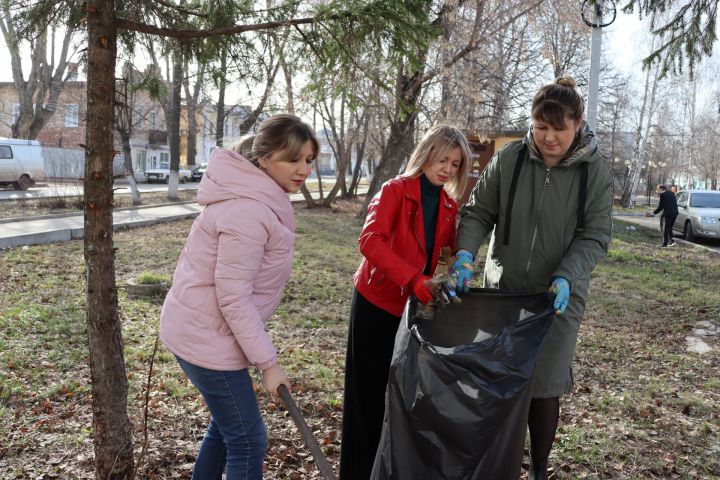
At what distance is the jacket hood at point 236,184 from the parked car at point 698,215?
1566 cm

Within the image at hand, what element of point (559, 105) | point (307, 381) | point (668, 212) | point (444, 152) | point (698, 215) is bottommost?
point (307, 381)

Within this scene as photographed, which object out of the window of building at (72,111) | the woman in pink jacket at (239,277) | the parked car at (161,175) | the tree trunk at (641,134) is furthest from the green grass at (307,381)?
the parked car at (161,175)

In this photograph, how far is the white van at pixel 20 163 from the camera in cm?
2081

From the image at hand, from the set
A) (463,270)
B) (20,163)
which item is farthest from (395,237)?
(20,163)

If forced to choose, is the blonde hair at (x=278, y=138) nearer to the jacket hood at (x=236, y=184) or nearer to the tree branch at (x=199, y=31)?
the jacket hood at (x=236, y=184)

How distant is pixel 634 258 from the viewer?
10.9 m

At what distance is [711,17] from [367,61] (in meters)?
5.23

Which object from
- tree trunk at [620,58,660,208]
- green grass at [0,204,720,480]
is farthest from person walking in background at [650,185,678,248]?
tree trunk at [620,58,660,208]

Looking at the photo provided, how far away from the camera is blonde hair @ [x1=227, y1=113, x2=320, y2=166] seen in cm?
202

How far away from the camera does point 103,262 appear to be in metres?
2.39

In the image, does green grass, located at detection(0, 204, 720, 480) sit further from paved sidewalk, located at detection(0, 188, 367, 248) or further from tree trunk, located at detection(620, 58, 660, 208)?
tree trunk, located at detection(620, 58, 660, 208)

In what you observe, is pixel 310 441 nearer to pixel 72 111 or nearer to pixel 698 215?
pixel 698 215

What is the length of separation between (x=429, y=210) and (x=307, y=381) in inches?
83.6

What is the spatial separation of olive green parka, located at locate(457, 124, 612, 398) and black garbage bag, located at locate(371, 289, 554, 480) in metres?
0.58
